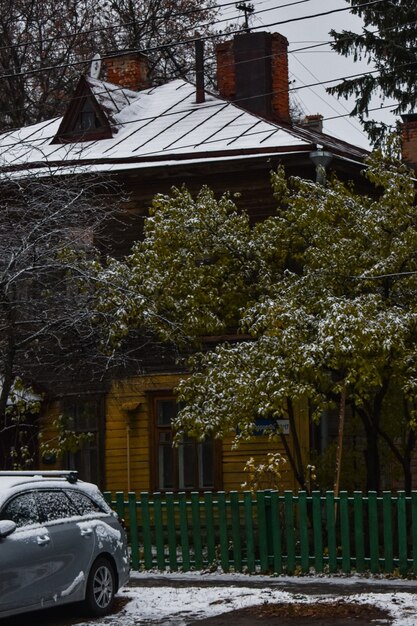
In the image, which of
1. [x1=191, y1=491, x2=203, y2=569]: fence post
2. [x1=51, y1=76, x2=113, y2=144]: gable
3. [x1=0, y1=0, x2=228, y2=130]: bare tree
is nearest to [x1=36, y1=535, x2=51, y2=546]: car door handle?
[x1=191, y1=491, x2=203, y2=569]: fence post

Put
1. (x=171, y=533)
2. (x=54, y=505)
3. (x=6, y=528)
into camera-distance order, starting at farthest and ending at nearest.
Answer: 1. (x=171, y=533)
2. (x=54, y=505)
3. (x=6, y=528)

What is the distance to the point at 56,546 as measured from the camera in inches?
533

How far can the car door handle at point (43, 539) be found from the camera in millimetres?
13320

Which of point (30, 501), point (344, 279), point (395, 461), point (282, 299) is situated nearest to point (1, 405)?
point (30, 501)

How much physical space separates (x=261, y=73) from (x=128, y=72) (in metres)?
3.99

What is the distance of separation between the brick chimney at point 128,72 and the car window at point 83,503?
17.6 m

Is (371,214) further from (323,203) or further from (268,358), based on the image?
(268,358)

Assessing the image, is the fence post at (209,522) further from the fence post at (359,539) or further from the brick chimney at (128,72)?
the brick chimney at (128,72)

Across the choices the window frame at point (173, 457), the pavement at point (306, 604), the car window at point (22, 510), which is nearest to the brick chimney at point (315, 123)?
the window frame at point (173, 457)

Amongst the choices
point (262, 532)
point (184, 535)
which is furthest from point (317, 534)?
point (184, 535)

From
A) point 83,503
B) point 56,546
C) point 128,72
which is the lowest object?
point 56,546

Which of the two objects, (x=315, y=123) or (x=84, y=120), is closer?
(x=84, y=120)

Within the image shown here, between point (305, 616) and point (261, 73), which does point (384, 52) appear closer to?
point (261, 73)

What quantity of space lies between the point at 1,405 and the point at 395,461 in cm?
940
